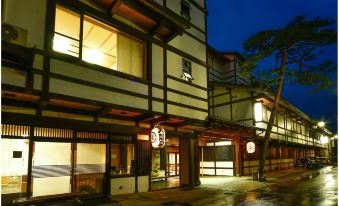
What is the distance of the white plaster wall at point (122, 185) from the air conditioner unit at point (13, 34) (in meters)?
6.89

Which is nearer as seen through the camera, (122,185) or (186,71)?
(122,185)

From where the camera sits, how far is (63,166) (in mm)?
11953

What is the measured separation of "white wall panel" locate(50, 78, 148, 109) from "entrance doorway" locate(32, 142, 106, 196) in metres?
2.29

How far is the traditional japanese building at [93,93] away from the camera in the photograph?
9.80 meters

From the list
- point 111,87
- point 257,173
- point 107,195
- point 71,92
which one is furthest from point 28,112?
point 257,173

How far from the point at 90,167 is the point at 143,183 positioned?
3008 mm

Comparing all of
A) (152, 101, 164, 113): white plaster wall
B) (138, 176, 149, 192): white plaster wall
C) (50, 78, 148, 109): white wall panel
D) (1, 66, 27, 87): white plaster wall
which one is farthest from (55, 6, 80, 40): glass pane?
(138, 176, 149, 192): white plaster wall

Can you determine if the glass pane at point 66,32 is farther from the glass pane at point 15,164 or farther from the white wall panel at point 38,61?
the glass pane at point 15,164

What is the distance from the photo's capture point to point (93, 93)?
11.3 metres

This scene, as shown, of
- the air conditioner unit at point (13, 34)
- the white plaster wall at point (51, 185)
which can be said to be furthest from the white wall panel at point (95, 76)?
the white plaster wall at point (51, 185)

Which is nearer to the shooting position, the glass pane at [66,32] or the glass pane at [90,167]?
the glass pane at [66,32]

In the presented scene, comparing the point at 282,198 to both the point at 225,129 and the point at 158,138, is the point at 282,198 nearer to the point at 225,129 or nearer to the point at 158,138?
the point at 158,138

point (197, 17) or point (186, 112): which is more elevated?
point (197, 17)

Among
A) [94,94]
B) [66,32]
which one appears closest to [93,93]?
[94,94]
